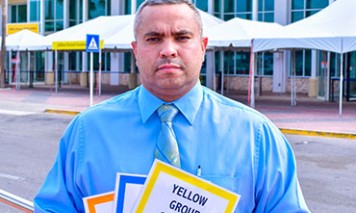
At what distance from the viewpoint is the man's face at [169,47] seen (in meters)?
2.10

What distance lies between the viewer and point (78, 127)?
2215 mm

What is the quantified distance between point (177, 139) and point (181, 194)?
19 cm

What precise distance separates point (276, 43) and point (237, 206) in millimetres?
17646

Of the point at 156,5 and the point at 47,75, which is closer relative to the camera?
the point at 156,5

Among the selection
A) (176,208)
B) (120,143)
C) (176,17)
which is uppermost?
(176,17)

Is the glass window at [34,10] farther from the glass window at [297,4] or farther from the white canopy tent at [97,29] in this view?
the glass window at [297,4]

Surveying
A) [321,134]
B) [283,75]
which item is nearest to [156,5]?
[321,134]

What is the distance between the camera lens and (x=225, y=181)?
206 centimetres

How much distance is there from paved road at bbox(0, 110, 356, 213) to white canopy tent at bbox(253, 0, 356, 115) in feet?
14.2

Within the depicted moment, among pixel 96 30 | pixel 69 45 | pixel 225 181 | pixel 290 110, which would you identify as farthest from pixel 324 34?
pixel 225 181

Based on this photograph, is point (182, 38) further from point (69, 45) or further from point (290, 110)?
point (69, 45)

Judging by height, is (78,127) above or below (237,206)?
above

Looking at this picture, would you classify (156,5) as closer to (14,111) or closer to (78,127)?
(78,127)

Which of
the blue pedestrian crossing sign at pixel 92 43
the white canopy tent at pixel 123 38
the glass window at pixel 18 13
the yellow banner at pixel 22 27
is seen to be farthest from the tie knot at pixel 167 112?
the glass window at pixel 18 13
